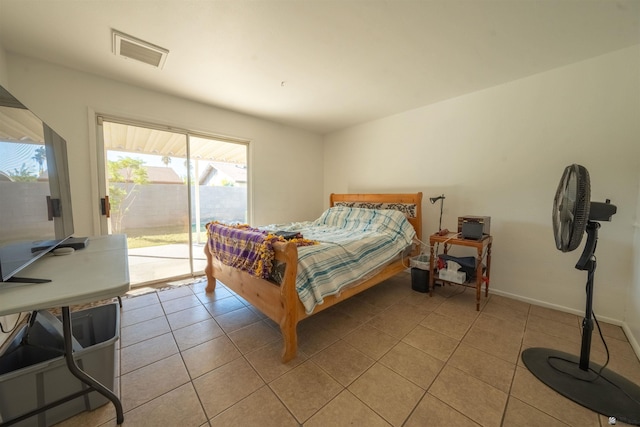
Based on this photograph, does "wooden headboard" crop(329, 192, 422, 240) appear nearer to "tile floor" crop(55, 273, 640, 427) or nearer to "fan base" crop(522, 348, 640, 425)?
"tile floor" crop(55, 273, 640, 427)

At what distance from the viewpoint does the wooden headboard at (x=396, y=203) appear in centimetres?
312

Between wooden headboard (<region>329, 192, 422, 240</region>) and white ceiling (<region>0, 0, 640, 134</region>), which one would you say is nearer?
white ceiling (<region>0, 0, 640, 134</region>)

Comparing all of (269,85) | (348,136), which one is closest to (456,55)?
(269,85)

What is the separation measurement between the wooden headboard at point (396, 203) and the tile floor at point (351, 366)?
111 cm

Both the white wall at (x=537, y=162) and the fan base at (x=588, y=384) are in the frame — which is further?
the white wall at (x=537, y=162)

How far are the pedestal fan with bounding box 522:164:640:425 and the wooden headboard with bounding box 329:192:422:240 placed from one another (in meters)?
1.64

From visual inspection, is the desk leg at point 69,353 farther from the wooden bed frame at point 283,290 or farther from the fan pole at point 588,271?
the fan pole at point 588,271

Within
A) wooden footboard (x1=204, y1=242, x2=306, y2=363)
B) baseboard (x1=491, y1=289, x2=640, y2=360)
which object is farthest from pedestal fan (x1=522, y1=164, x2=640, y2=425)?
wooden footboard (x1=204, y1=242, x2=306, y2=363)

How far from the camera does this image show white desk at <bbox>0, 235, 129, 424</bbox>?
2.59 ft

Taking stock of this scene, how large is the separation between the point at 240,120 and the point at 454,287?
148 inches

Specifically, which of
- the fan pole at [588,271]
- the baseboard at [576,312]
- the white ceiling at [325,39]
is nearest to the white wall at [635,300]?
the baseboard at [576,312]

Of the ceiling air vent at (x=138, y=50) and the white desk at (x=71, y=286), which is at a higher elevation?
the ceiling air vent at (x=138, y=50)

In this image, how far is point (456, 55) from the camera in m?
2.06

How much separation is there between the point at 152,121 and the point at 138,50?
960mm
